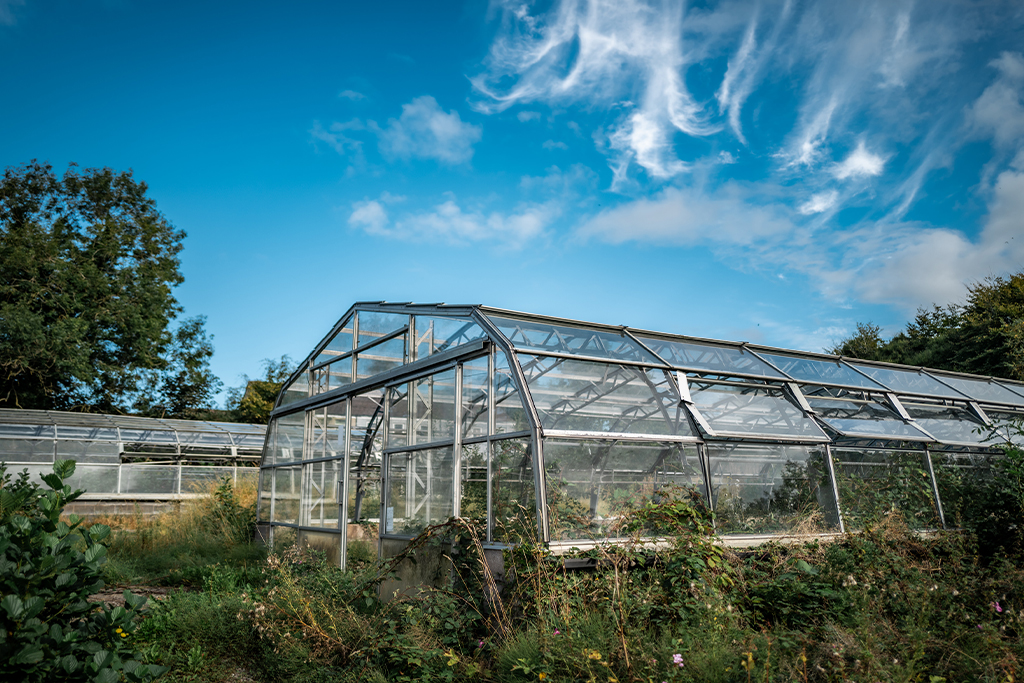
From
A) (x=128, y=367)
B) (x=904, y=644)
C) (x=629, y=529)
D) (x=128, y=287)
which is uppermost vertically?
(x=128, y=287)

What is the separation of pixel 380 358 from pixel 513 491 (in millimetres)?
Result: 4445

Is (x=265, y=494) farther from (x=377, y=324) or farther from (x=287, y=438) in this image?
(x=377, y=324)

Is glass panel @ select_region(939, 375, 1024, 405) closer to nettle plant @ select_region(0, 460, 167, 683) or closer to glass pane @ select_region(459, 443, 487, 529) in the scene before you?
glass pane @ select_region(459, 443, 487, 529)

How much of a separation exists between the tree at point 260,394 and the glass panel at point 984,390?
23.3 m

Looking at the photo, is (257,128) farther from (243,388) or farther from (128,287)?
(243,388)

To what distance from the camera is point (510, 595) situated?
6.04 meters

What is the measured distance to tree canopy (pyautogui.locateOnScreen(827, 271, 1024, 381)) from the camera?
61.5 ft

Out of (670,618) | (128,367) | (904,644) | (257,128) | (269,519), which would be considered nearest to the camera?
(904,644)

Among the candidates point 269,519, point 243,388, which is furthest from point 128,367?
point 269,519

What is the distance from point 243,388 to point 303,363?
91.7ft

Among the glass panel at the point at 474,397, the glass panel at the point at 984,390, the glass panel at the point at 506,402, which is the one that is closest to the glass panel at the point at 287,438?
the glass panel at the point at 474,397

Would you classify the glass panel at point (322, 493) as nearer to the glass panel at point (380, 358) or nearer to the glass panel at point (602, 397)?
the glass panel at point (380, 358)

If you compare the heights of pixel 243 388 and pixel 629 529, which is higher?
pixel 243 388

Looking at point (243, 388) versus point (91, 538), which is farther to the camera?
point (243, 388)
